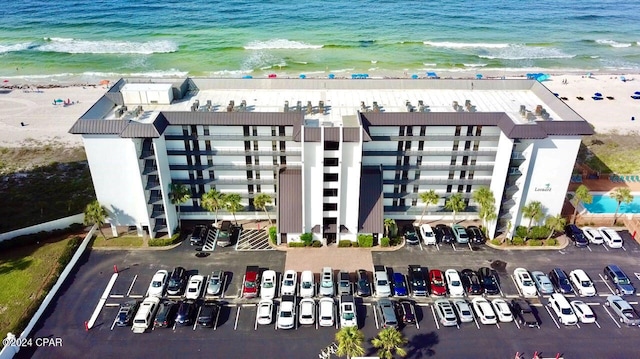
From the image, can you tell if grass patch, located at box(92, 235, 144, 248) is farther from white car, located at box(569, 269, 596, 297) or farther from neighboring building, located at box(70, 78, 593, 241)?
white car, located at box(569, 269, 596, 297)

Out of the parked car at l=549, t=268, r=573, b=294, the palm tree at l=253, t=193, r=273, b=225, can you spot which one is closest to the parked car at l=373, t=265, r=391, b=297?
the palm tree at l=253, t=193, r=273, b=225

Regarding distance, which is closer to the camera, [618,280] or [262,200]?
[618,280]

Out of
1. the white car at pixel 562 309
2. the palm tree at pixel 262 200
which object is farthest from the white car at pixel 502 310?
the palm tree at pixel 262 200

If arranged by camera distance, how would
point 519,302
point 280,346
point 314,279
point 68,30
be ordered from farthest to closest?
point 68,30 < point 314,279 < point 519,302 < point 280,346

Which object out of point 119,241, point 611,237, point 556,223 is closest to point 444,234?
point 556,223

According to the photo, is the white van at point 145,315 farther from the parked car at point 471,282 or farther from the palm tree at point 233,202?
the parked car at point 471,282

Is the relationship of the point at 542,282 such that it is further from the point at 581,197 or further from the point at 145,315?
the point at 145,315

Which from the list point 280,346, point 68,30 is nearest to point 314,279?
point 280,346

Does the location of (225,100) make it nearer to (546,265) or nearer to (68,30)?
(546,265)
